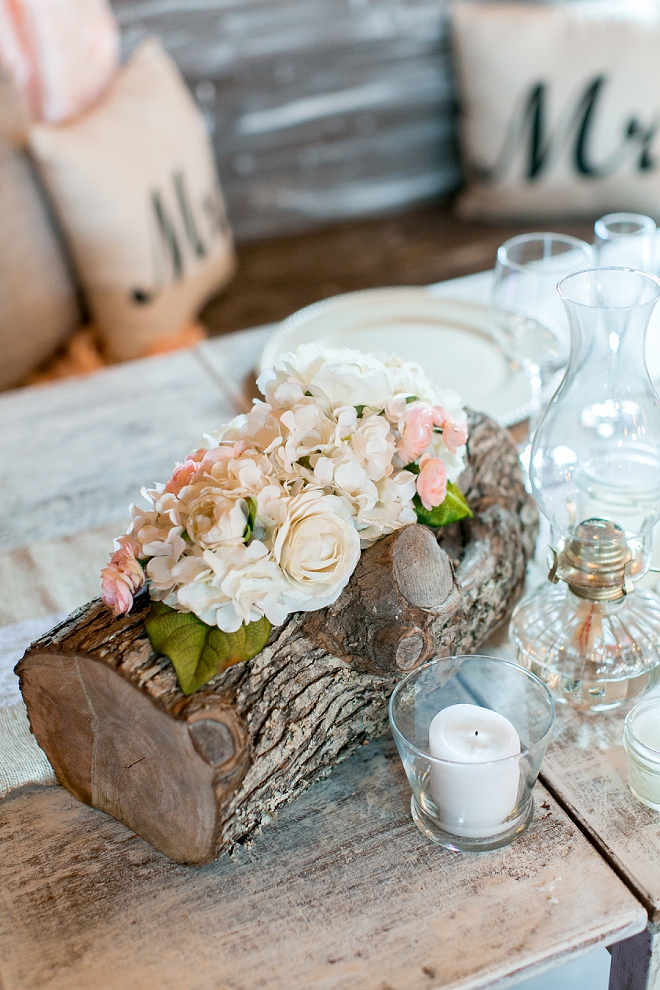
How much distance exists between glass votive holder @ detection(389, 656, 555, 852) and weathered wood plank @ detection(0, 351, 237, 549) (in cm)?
51

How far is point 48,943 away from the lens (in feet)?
2.02

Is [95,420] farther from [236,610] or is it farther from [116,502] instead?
[236,610]

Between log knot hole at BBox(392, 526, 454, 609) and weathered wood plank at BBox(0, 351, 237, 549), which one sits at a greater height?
log knot hole at BBox(392, 526, 454, 609)

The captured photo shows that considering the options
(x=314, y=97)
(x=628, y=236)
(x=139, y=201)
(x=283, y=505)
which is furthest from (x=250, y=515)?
(x=314, y=97)

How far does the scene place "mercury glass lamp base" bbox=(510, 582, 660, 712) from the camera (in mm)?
751

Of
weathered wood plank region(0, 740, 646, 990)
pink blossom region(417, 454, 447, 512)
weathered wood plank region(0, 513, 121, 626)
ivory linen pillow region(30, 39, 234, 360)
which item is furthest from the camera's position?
ivory linen pillow region(30, 39, 234, 360)

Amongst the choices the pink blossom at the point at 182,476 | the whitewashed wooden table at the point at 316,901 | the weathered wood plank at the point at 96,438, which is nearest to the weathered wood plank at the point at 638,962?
the whitewashed wooden table at the point at 316,901

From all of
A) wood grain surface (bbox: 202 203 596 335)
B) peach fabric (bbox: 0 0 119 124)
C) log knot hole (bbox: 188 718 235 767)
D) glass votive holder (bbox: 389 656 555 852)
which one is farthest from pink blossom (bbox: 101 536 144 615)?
peach fabric (bbox: 0 0 119 124)

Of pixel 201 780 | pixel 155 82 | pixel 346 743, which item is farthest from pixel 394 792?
pixel 155 82

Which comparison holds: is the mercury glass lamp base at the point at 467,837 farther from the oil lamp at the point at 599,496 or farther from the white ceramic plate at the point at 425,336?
the white ceramic plate at the point at 425,336

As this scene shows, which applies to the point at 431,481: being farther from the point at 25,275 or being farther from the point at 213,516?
the point at 25,275

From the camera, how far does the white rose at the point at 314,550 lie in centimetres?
62

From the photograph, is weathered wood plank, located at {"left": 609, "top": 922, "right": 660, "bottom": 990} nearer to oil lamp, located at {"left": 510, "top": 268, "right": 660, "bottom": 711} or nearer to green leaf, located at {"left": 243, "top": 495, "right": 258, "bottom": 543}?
oil lamp, located at {"left": 510, "top": 268, "right": 660, "bottom": 711}

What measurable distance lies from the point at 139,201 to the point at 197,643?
1352mm
